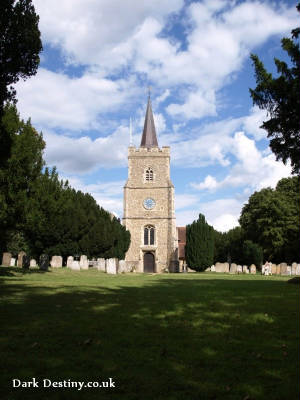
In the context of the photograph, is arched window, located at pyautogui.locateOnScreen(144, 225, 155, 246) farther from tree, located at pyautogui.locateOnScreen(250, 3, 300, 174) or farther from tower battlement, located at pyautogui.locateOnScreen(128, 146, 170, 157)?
tree, located at pyautogui.locateOnScreen(250, 3, 300, 174)

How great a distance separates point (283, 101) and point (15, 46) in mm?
7774

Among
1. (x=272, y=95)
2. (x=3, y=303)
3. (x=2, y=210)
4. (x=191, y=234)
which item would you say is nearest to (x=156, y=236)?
(x=191, y=234)

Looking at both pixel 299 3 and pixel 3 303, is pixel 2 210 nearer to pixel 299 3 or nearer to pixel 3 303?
pixel 3 303

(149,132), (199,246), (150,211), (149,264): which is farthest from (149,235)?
(149,132)

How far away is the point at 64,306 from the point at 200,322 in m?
2.78

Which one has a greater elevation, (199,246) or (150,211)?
(150,211)

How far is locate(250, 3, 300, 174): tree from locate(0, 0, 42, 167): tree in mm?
6661

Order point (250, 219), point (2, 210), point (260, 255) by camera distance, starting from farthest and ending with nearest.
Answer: point (250, 219) < point (260, 255) < point (2, 210)

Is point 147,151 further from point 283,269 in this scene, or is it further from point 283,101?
point 283,101

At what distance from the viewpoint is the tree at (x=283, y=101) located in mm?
10335

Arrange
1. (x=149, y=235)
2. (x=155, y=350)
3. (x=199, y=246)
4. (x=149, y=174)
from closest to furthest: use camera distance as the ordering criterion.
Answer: (x=155, y=350) → (x=199, y=246) → (x=149, y=235) → (x=149, y=174)

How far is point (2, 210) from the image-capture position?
650 inches

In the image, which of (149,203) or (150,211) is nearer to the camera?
(150,211)

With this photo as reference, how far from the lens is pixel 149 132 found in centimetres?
4719
